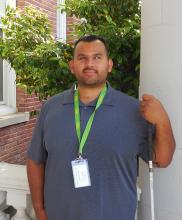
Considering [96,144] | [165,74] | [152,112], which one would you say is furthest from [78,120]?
[165,74]

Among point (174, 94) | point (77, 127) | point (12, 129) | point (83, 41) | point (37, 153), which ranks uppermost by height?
point (83, 41)

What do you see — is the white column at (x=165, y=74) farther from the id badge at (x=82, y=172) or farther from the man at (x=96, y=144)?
the id badge at (x=82, y=172)

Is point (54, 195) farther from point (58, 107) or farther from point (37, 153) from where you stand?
point (58, 107)

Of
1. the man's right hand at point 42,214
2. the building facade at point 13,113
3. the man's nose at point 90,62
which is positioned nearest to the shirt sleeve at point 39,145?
the man's right hand at point 42,214

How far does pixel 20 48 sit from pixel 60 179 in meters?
2.23

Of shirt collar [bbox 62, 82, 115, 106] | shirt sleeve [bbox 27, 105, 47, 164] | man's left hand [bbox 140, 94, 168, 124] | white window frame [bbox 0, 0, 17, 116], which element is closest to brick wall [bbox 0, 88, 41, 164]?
white window frame [bbox 0, 0, 17, 116]

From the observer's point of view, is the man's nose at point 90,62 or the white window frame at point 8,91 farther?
the white window frame at point 8,91

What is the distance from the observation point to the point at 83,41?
236 cm

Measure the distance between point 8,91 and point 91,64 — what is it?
4.61 meters

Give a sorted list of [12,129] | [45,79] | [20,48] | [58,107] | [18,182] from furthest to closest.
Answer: [12,129] → [20,48] → [45,79] → [18,182] → [58,107]

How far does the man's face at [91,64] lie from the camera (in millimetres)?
2264

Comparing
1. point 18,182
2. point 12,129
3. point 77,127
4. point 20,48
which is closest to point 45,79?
point 20,48

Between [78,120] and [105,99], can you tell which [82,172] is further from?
[105,99]

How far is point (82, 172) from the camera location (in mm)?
2158
